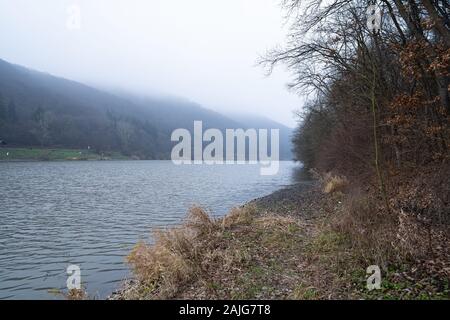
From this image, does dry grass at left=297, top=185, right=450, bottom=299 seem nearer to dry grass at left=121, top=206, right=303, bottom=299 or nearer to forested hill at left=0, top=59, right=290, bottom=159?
dry grass at left=121, top=206, right=303, bottom=299

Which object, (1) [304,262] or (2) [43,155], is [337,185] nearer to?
(1) [304,262]

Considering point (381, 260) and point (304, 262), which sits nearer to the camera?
point (381, 260)

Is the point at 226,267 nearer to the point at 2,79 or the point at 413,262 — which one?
the point at 413,262

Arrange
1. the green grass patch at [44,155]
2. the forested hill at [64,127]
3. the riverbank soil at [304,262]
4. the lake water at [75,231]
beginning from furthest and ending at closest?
the forested hill at [64,127] < the green grass patch at [44,155] < the lake water at [75,231] < the riverbank soil at [304,262]

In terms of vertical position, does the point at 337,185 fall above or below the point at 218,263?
above

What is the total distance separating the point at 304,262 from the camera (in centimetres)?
865

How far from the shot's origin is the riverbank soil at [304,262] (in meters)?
6.77

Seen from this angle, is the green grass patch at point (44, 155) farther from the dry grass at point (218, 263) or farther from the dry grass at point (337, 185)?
the dry grass at point (218, 263)

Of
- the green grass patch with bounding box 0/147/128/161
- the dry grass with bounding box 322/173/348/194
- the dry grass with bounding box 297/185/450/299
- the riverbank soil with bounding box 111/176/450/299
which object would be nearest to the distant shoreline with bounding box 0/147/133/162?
the green grass patch with bounding box 0/147/128/161

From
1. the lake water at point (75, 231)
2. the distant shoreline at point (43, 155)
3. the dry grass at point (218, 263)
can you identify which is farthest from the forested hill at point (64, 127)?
the dry grass at point (218, 263)

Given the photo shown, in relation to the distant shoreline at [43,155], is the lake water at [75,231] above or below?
below

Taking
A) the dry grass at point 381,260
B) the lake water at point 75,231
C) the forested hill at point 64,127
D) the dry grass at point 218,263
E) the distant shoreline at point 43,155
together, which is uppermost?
the forested hill at point 64,127

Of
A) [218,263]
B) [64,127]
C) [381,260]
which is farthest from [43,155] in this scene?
[381,260]

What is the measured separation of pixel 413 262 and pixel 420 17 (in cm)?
894
